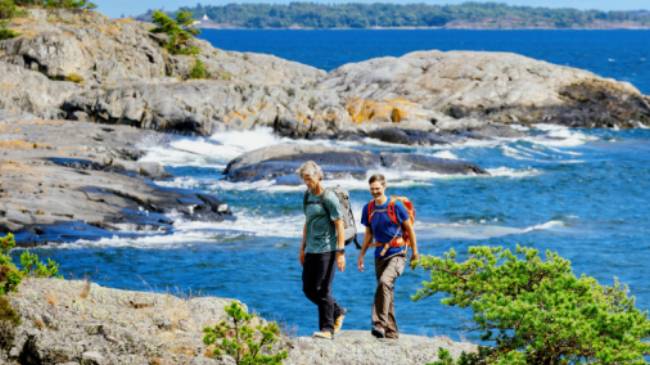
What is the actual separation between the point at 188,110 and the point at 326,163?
48.3ft

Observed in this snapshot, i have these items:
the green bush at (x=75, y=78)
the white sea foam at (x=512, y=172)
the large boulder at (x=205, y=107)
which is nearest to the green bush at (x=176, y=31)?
the green bush at (x=75, y=78)

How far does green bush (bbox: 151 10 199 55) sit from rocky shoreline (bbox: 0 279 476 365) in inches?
2351

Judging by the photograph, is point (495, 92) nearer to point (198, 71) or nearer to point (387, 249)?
point (198, 71)

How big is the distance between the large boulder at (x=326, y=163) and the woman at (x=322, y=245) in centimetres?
2556

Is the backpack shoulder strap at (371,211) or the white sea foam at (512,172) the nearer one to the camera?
the backpack shoulder strap at (371,211)

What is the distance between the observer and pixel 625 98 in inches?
2581

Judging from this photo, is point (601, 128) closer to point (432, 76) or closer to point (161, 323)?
point (432, 76)

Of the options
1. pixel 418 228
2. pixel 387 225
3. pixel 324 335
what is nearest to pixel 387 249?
pixel 387 225

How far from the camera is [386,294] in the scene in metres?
12.5

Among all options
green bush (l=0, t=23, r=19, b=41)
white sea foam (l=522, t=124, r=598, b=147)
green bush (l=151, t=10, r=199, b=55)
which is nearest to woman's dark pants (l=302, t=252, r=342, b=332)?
white sea foam (l=522, t=124, r=598, b=147)

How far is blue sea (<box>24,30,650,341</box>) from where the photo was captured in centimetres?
2370

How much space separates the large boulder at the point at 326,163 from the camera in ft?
130

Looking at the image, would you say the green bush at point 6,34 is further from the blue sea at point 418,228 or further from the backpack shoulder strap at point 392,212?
the backpack shoulder strap at point 392,212

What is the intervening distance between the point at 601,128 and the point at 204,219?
37.3 metres
